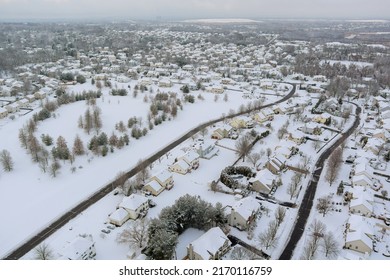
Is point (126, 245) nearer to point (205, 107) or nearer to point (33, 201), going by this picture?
point (33, 201)

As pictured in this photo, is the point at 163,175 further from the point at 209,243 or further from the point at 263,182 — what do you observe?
the point at 209,243

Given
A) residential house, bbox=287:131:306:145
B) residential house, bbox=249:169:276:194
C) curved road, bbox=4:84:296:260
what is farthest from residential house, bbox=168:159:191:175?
residential house, bbox=287:131:306:145

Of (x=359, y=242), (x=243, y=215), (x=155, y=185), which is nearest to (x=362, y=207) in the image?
(x=359, y=242)

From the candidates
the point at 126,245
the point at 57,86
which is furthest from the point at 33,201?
the point at 57,86

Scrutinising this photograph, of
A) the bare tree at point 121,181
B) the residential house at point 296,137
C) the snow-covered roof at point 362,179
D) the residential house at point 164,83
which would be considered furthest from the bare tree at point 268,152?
the residential house at point 164,83

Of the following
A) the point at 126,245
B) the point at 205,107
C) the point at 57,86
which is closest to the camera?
the point at 126,245

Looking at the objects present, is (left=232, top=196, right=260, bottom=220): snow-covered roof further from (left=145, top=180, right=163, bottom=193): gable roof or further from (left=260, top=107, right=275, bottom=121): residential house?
(left=260, top=107, right=275, bottom=121): residential house
